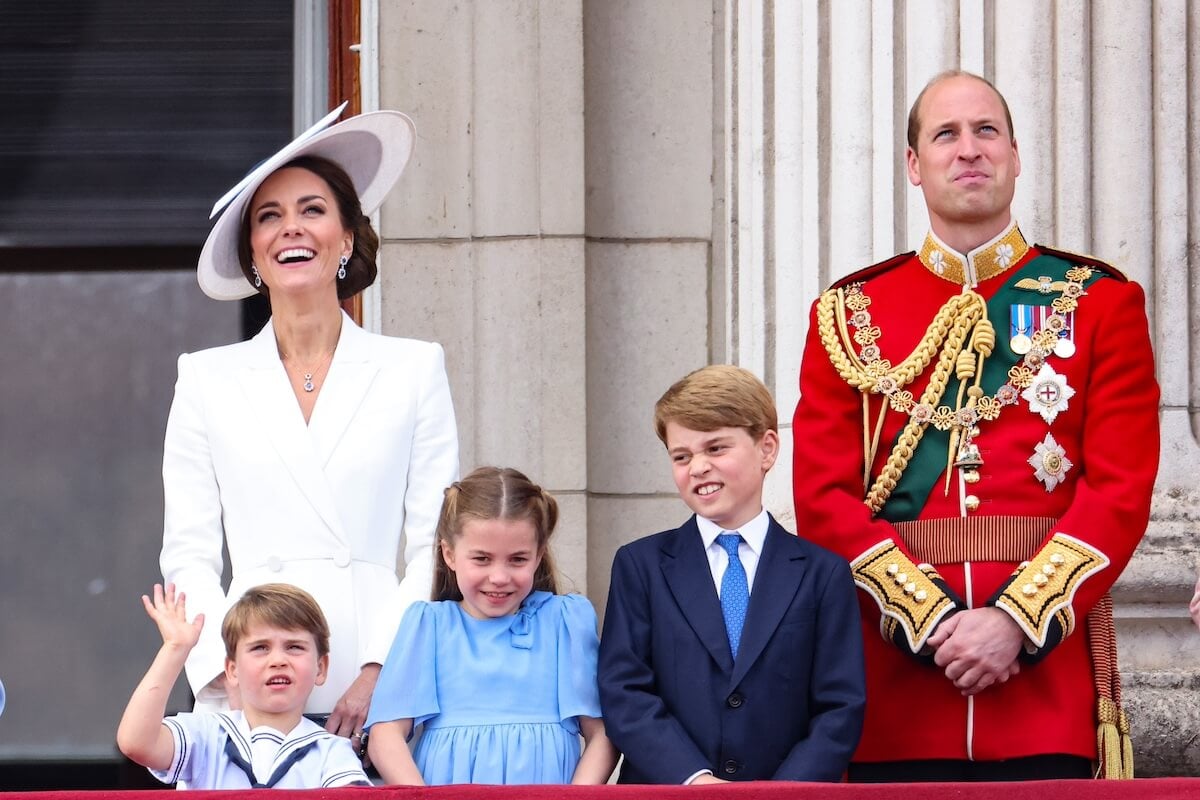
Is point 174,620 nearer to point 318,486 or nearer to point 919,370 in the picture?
point 318,486

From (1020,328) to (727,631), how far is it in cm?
79

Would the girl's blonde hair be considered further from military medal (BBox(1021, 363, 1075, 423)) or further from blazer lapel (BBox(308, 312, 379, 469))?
military medal (BBox(1021, 363, 1075, 423))

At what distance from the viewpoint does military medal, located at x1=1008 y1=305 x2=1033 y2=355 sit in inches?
141

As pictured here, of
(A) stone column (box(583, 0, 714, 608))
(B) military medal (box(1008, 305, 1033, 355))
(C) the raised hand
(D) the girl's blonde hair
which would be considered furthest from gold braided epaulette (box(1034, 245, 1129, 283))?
(A) stone column (box(583, 0, 714, 608))

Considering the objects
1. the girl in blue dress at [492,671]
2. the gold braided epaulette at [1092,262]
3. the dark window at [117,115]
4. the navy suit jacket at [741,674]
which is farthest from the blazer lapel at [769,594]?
the dark window at [117,115]

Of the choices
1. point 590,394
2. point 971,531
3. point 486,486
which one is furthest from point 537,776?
point 590,394

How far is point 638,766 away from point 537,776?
0.59ft

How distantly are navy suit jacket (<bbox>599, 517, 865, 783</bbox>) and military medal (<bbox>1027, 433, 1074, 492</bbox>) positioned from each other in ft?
1.30

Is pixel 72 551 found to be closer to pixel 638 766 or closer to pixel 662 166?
pixel 662 166

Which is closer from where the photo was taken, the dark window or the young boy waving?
the young boy waving

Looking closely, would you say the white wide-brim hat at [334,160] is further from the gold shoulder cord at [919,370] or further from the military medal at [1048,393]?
the military medal at [1048,393]

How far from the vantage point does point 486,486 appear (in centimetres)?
348

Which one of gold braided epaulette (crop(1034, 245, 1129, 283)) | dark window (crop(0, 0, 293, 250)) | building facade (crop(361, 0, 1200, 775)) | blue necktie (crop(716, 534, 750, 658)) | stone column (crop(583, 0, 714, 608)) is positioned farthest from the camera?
dark window (crop(0, 0, 293, 250))

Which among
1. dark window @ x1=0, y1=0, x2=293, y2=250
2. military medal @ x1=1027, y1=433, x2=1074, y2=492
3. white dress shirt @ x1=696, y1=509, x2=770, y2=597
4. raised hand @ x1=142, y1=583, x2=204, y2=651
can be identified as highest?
dark window @ x1=0, y1=0, x2=293, y2=250
